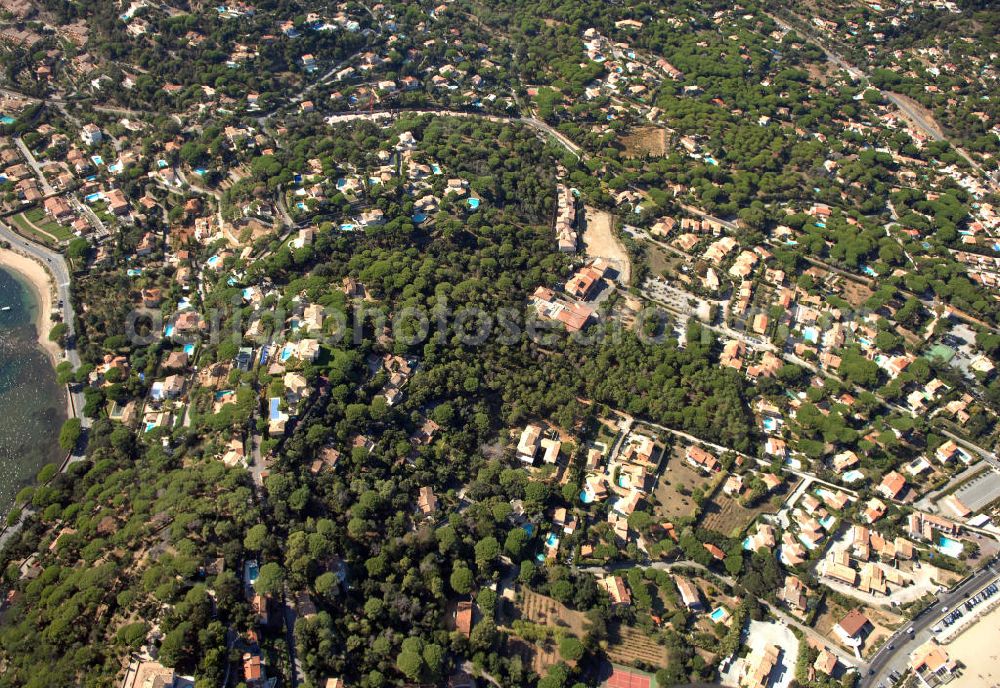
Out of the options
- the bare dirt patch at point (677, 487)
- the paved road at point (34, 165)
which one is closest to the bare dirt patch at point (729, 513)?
the bare dirt patch at point (677, 487)

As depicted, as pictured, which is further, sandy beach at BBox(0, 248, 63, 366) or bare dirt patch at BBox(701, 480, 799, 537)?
sandy beach at BBox(0, 248, 63, 366)

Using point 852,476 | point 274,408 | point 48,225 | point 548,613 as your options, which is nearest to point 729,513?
point 852,476

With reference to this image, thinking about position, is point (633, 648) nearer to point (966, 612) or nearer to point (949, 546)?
point (966, 612)

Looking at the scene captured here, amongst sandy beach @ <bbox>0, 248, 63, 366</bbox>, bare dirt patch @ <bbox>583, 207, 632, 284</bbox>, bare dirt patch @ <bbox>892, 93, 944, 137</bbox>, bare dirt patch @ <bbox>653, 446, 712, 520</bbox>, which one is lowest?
sandy beach @ <bbox>0, 248, 63, 366</bbox>

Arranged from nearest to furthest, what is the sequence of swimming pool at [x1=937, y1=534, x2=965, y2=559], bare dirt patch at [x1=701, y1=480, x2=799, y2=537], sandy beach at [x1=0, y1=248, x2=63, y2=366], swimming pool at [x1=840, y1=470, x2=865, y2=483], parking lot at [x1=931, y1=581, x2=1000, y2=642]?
parking lot at [x1=931, y1=581, x2=1000, y2=642] → swimming pool at [x1=937, y1=534, x2=965, y2=559] → bare dirt patch at [x1=701, y1=480, x2=799, y2=537] → swimming pool at [x1=840, y1=470, x2=865, y2=483] → sandy beach at [x1=0, y1=248, x2=63, y2=366]

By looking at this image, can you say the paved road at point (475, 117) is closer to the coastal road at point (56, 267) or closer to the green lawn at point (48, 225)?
the green lawn at point (48, 225)

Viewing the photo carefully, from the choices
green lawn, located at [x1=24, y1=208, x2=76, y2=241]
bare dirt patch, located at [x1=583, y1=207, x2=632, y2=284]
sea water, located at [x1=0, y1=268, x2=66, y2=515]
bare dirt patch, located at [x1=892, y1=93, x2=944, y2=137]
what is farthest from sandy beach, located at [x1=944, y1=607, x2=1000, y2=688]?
green lawn, located at [x1=24, y1=208, x2=76, y2=241]

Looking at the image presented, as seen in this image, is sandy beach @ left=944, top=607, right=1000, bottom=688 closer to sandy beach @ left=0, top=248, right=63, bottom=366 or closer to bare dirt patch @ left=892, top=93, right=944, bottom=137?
bare dirt patch @ left=892, top=93, right=944, bottom=137
